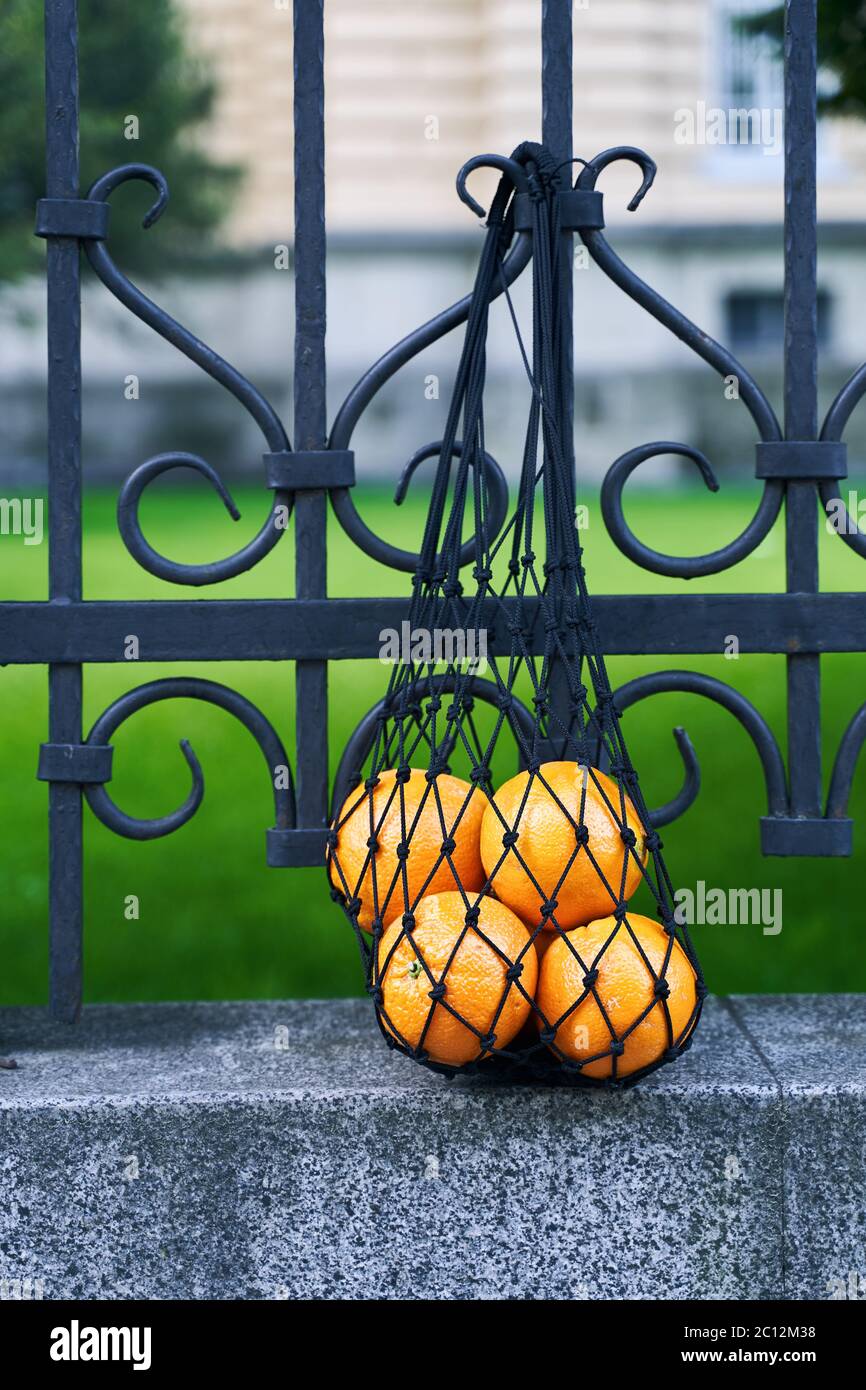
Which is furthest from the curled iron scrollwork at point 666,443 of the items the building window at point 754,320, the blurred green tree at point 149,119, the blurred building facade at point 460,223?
the building window at point 754,320

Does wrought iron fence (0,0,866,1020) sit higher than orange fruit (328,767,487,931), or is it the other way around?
wrought iron fence (0,0,866,1020)

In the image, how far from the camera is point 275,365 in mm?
22578

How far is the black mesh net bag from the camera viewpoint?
174 cm

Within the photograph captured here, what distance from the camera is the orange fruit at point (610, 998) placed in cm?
173

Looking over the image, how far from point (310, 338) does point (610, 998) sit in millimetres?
967

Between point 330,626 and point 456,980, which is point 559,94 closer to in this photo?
point 330,626

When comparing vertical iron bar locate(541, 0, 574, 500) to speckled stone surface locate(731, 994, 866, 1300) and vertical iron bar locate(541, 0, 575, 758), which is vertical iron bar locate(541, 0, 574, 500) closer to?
vertical iron bar locate(541, 0, 575, 758)

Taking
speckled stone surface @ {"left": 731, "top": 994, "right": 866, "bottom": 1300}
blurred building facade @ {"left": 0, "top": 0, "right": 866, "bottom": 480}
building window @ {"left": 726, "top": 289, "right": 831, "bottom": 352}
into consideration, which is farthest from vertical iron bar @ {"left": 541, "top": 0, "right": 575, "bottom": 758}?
building window @ {"left": 726, "top": 289, "right": 831, "bottom": 352}

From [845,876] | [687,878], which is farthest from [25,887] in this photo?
[845,876]

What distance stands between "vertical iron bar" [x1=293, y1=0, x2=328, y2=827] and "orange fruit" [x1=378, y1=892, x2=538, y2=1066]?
38 centimetres

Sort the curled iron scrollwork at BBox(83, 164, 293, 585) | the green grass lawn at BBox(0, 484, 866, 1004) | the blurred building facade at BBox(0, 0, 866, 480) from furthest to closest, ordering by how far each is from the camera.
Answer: the blurred building facade at BBox(0, 0, 866, 480) → the green grass lawn at BBox(0, 484, 866, 1004) → the curled iron scrollwork at BBox(83, 164, 293, 585)

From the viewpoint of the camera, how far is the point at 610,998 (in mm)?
1736

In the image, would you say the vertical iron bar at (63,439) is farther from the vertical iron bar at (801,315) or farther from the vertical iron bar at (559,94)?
the vertical iron bar at (801,315)

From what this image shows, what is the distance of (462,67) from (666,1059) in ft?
72.2
